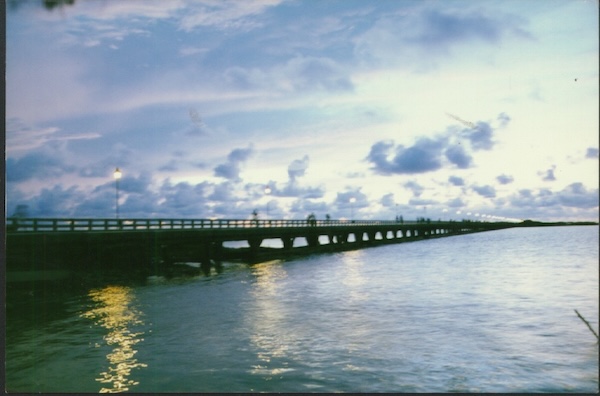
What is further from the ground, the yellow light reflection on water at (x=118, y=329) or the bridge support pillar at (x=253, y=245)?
the bridge support pillar at (x=253, y=245)

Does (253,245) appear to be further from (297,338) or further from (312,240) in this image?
(297,338)

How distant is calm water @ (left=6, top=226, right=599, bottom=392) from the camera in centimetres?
1356

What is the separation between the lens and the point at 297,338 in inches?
725

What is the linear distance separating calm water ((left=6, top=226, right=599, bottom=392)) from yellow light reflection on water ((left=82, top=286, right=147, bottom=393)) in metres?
0.04

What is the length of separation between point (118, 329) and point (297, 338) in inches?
241

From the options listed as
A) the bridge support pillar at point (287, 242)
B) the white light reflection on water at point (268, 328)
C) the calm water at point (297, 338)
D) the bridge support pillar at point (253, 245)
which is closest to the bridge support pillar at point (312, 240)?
the bridge support pillar at point (287, 242)

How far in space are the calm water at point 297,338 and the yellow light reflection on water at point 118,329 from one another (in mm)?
44

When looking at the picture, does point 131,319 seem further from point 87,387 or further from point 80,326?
point 87,387

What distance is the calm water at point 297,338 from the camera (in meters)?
13.6

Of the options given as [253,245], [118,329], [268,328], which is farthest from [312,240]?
[118,329]

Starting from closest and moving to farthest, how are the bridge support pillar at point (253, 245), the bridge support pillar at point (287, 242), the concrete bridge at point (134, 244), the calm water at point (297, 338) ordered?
the calm water at point (297, 338)
the concrete bridge at point (134, 244)
the bridge support pillar at point (253, 245)
the bridge support pillar at point (287, 242)

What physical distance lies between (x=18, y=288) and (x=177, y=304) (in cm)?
775

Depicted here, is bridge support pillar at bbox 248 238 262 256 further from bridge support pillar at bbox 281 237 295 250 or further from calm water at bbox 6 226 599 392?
calm water at bbox 6 226 599 392

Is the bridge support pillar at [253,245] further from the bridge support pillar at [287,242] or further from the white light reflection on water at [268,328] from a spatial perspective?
the white light reflection on water at [268,328]
